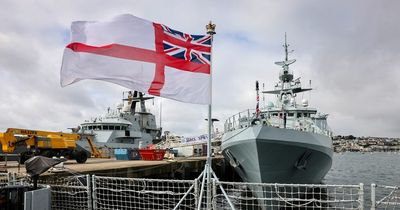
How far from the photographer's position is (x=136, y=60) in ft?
21.7

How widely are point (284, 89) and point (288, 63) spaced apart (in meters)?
2.02

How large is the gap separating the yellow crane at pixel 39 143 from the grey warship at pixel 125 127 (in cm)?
1068

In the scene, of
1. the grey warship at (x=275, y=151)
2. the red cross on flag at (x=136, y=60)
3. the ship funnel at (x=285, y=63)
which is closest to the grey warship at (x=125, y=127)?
the ship funnel at (x=285, y=63)

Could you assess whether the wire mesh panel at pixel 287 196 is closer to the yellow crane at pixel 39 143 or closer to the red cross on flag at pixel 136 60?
the red cross on flag at pixel 136 60

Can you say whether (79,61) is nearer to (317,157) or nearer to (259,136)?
(259,136)

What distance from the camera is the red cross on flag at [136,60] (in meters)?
6.45

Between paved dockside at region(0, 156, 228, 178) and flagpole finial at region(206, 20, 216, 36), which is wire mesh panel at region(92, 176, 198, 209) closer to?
paved dockside at region(0, 156, 228, 178)

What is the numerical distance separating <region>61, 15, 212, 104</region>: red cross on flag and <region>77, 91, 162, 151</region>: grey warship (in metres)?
25.8

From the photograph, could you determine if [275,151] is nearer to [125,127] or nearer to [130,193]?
[130,193]

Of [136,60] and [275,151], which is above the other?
[136,60]

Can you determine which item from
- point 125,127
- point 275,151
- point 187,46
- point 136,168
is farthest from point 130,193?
point 125,127

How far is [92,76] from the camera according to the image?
645 centimetres

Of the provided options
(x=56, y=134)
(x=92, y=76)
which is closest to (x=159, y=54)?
(x=92, y=76)

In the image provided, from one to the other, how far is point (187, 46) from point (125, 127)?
105 ft
